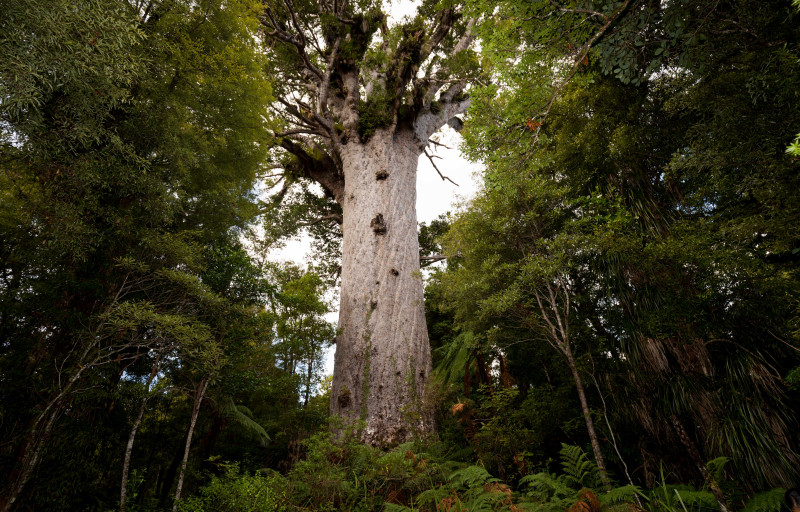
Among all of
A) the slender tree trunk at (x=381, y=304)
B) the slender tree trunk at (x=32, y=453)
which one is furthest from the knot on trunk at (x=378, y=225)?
the slender tree trunk at (x=32, y=453)

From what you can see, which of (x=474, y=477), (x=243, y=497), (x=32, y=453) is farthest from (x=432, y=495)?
(x=32, y=453)

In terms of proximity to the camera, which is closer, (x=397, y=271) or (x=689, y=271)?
(x=689, y=271)

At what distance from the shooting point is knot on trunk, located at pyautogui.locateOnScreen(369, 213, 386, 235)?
5590mm

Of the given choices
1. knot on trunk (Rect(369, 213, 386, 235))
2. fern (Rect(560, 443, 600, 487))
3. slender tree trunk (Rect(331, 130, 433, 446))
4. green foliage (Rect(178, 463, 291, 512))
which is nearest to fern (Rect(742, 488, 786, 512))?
fern (Rect(560, 443, 600, 487))

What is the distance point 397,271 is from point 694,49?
410cm

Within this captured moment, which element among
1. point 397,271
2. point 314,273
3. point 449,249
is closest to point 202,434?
point 314,273

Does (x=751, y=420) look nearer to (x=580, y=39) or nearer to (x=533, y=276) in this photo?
(x=533, y=276)

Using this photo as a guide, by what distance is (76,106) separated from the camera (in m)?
2.69

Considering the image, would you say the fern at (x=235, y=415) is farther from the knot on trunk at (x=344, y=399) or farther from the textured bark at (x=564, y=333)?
the textured bark at (x=564, y=333)

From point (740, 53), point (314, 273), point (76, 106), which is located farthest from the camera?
point (314, 273)

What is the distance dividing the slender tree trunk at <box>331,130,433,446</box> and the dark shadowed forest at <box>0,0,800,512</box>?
41 millimetres

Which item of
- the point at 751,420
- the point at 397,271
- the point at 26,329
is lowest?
the point at 751,420

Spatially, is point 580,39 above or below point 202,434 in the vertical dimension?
above

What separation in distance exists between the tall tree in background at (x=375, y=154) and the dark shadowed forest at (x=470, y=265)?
63mm
